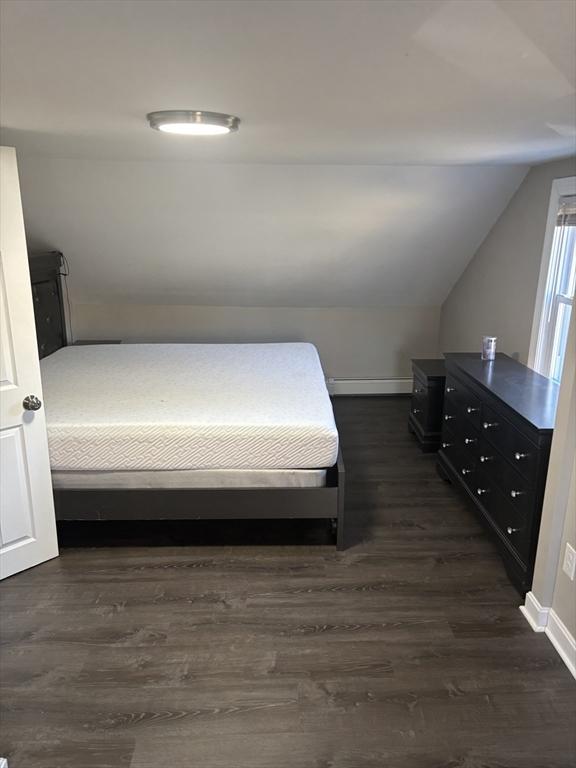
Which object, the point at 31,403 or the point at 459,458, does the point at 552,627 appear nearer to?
the point at 459,458

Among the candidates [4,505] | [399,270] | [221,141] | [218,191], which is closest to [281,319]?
[399,270]

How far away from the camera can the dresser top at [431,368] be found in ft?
13.8

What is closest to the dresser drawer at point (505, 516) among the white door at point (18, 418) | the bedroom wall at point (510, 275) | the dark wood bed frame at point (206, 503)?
the dark wood bed frame at point (206, 503)

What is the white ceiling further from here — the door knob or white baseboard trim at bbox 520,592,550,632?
white baseboard trim at bbox 520,592,550,632

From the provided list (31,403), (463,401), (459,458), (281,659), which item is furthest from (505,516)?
(31,403)

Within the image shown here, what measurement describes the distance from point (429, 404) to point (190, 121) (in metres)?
2.82

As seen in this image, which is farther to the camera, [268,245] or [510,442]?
[268,245]

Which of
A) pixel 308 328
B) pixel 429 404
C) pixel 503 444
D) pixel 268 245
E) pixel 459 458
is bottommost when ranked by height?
pixel 459 458

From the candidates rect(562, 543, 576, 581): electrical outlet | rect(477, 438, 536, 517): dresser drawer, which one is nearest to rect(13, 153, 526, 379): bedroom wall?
rect(477, 438, 536, 517): dresser drawer

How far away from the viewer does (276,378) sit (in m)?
3.80

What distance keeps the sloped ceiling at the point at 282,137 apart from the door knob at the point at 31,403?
1.20 metres

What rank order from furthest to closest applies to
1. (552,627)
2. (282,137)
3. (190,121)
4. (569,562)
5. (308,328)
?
1. (308,328)
2. (282,137)
3. (552,627)
4. (569,562)
5. (190,121)

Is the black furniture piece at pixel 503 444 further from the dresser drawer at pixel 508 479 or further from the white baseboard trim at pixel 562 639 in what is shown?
the white baseboard trim at pixel 562 639

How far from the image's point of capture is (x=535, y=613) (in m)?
2.45
